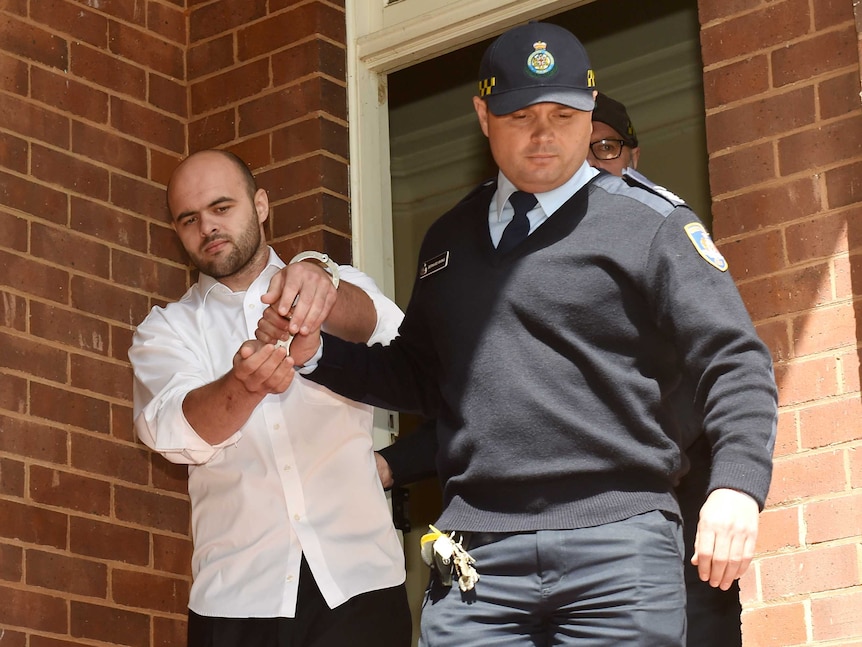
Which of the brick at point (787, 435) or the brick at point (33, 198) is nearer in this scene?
the brick at point (787, 435)

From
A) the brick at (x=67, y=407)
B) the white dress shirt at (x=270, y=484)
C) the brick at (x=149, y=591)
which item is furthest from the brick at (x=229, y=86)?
the brick at (x=149, y=591)

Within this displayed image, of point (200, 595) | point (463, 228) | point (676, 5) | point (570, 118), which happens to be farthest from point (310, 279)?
point (676, 5)

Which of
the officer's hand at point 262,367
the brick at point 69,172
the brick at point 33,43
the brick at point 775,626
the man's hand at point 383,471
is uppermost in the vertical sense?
the brick at point 33,43

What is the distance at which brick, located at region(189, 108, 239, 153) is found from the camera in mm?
4969

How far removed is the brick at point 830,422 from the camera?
3547 millimetres

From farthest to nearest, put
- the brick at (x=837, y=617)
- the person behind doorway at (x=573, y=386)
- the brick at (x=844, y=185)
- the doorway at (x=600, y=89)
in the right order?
1. the doorway at (x=600, y=89)
2. the brick at (x=844, y=185)
3. the brick at (x=837, y=617)
4. the person behind doorway at (x=573, y=386)

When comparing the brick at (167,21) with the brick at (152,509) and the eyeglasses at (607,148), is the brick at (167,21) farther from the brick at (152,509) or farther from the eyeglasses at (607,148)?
the eyeglasses at (607,148)

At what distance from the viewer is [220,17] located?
5.09 m

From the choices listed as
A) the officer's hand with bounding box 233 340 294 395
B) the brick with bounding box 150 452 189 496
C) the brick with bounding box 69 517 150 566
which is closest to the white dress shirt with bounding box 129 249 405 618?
the officer's hand with bounding box 233 340 294 395

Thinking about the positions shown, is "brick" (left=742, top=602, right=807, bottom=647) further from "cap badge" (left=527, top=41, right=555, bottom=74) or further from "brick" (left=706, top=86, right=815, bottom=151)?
"cap badge" (left=527, top=41, right=555, bottom=74)

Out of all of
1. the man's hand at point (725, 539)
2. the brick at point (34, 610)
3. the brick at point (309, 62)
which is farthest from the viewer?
the brick at point (309, 62)

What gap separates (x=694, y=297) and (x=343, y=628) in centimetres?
138

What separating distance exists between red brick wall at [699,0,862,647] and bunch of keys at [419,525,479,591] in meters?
1.26

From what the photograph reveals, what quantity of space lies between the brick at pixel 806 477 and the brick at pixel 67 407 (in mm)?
1972
